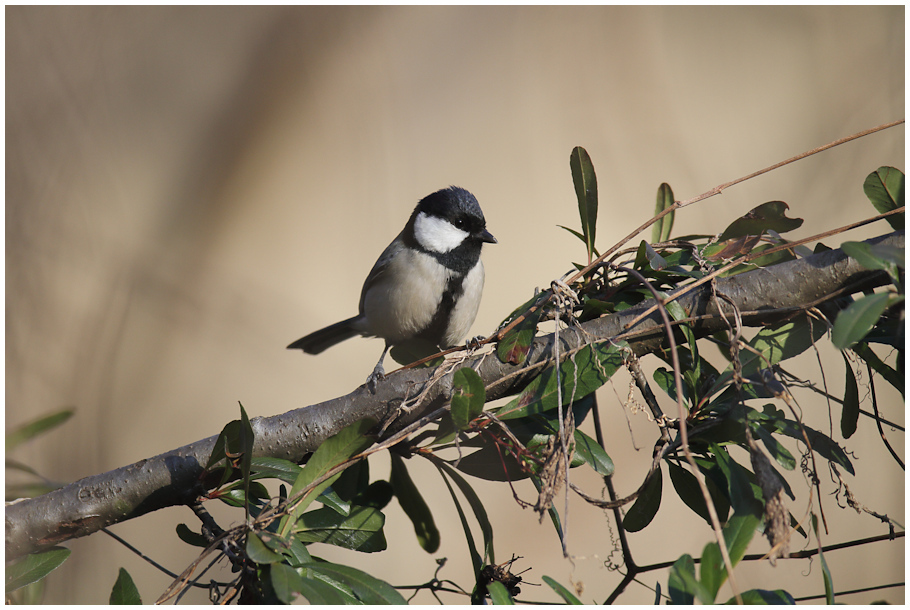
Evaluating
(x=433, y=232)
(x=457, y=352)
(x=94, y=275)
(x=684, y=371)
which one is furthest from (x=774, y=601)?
(x=94, y=275)

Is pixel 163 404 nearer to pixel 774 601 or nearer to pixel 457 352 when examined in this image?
pixel 457 352

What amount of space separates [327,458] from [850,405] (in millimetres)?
763

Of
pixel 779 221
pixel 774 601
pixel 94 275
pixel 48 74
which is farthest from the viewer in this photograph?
pixel 94 275

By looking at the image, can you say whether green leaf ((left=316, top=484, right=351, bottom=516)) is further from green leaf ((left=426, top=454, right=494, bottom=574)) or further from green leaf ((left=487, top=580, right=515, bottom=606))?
green leaf ((left=487, top=580, right=515, bottom=606))

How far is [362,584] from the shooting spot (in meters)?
0.69

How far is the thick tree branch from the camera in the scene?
2.72 feet

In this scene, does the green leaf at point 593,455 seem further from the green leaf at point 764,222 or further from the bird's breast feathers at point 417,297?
the bird's breast feathers at point 417,297

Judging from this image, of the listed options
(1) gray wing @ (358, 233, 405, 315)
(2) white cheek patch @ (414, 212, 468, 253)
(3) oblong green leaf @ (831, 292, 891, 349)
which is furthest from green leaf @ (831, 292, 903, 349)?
(1) gray wing @ (358, 233, 405, 315)

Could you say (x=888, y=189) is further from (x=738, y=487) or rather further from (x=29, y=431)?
(x=29, y=431)

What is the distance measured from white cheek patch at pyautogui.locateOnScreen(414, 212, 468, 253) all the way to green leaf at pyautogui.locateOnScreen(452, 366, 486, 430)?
119cm

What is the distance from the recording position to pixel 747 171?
8.48ft

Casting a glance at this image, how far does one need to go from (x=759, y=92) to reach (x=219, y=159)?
255 centimetres

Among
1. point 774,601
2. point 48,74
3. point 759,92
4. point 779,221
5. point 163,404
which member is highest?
point 48,74

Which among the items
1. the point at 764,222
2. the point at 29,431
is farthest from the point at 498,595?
the point at 29,431
